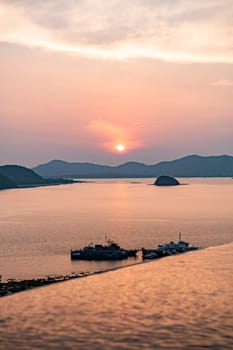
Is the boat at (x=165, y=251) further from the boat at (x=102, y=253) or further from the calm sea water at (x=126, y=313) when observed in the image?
the calm sea water at (x=126, y=313)

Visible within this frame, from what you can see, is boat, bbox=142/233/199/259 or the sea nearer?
the sea

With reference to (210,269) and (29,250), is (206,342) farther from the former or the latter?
(29,250)

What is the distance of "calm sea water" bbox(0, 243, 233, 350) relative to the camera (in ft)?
58.6

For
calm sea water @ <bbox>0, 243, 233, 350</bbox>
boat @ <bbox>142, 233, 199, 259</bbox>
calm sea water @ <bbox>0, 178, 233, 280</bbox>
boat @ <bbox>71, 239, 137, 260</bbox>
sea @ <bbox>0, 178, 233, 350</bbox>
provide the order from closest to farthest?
calm sea water @ <bbox>0, 243, 233, 350</bbox>
sea @ <bbox>0, 178, 233, 350</bbox>
calm sea water @ <bbox>0, 178, 233, 280</bbox>
boat @ <bbox>142, 233, 199, 259</bbox>
boat @ <bbox>71, 239, 137, 260</bbox>

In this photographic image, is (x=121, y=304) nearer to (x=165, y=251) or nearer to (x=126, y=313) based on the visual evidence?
(x=126, y=313)

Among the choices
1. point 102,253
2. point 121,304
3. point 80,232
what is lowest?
point 102,253

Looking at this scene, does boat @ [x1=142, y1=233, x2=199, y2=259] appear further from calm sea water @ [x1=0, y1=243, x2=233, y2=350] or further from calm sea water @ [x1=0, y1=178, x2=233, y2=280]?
calm sea water @ [x1=0, y1=243, x2=233, y2=350]

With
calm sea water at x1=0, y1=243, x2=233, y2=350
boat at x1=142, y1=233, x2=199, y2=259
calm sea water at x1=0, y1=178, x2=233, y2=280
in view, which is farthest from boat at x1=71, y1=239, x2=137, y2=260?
calm sea water at x1=0, y1=243, x2=233, y2=350

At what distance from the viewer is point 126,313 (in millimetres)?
21828

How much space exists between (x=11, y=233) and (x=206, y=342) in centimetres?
5580

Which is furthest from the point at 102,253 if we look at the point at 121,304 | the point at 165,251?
the point at 121,304

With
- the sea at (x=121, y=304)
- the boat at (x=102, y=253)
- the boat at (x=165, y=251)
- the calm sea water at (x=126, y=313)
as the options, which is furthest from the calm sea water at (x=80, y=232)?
the calm sea water at (x=126, y=313)

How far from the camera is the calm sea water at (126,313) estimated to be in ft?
58.6

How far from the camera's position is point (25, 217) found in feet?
317
